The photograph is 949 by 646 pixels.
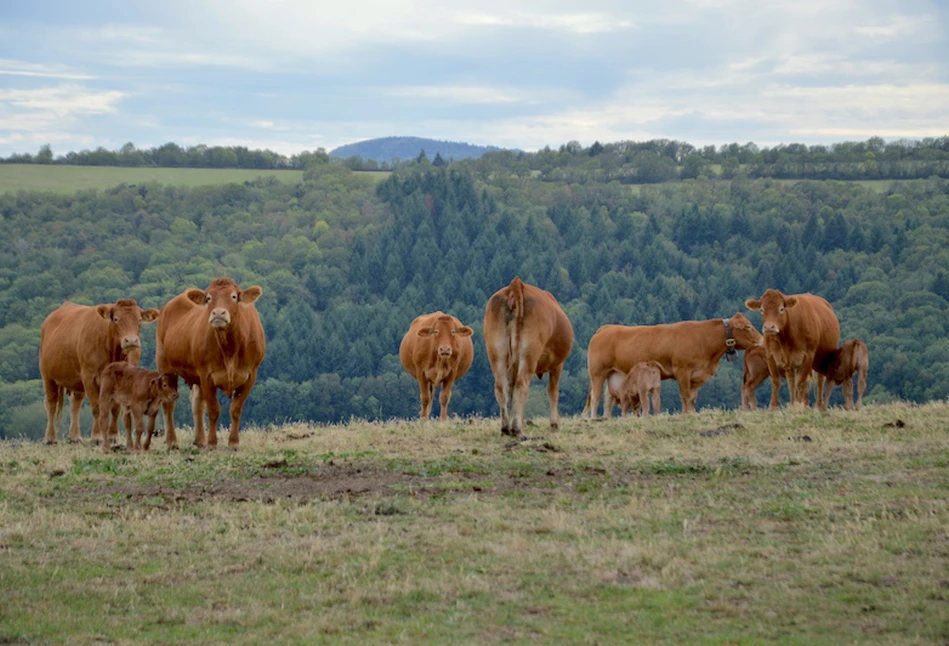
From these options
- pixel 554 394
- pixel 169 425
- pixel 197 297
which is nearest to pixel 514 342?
pixel 554 394

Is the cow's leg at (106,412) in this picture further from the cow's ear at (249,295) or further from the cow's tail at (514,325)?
the cow's tail at (514,325)

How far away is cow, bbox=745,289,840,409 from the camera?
2017cm

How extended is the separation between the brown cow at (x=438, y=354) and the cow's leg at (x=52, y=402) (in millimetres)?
6150

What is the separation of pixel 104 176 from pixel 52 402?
→ 131279 mm

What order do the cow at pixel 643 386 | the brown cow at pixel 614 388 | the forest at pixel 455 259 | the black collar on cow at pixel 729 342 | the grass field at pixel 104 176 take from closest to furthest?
the cow at pixel 643 386
the black collar on cow at pixel 729 342
the brown cow at pixel 614 388
the forest at pixel 455 259
the grass field at pixel 104 176

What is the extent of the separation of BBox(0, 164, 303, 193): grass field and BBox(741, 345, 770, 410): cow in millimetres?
115935

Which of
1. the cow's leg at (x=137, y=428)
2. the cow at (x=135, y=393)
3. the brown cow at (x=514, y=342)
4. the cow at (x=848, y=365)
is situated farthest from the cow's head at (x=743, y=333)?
the cow's leg at (x=137, y=428)

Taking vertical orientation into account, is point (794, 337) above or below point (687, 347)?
above

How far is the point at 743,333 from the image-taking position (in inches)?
924

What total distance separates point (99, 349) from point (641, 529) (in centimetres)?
993

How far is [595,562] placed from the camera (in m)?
8.89

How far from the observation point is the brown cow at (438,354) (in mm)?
22109

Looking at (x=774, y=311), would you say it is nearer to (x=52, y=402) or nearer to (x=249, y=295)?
(x=249, y=295)

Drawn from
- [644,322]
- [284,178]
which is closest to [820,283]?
[644,322]
